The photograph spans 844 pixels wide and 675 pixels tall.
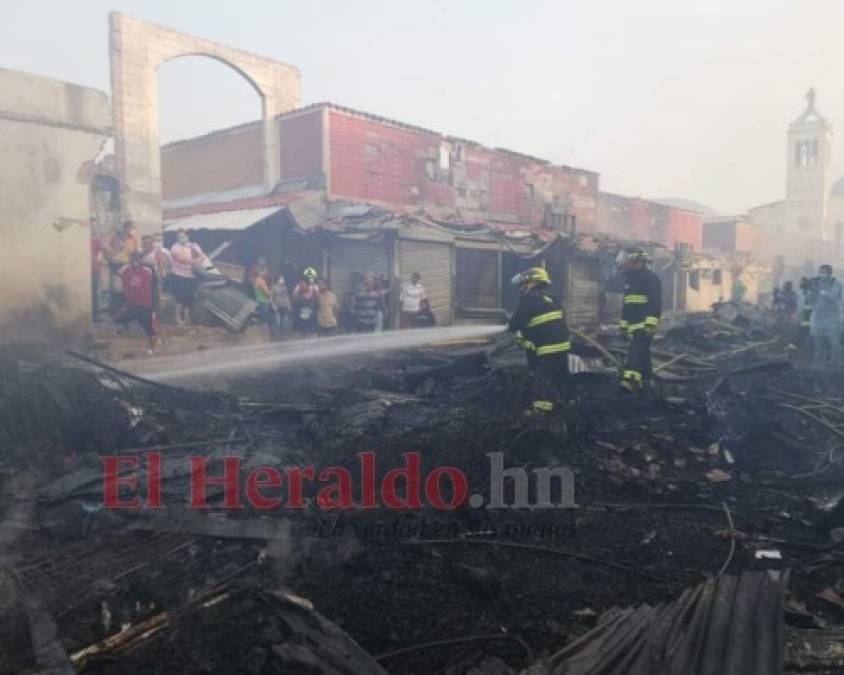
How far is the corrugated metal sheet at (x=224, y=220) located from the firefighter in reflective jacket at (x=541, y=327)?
10.5 m

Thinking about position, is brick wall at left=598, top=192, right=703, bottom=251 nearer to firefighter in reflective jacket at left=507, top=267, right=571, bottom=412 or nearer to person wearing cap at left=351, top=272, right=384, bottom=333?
person wearing cap at left=351, top=272, right=384, bottom=333

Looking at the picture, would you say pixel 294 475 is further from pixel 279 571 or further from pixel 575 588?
pixel 575 588

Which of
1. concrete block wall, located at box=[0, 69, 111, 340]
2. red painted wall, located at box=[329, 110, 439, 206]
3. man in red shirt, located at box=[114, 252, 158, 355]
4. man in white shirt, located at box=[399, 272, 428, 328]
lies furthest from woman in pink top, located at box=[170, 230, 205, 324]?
red painted wall, located at box=[329, 110, 439, 206]

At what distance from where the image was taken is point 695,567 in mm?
4121

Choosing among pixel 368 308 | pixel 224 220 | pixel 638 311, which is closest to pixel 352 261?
pixel 368 308

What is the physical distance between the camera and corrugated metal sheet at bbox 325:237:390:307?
16016 mm

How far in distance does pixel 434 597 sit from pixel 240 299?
1005cm

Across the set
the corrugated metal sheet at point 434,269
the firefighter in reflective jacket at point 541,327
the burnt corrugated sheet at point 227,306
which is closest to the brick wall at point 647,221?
the corrugated metal sheet at point 434,269

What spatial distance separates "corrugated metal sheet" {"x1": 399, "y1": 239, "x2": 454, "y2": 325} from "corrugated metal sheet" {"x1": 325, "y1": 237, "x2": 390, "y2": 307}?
493 mm

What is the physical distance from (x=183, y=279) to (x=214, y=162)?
447 inches

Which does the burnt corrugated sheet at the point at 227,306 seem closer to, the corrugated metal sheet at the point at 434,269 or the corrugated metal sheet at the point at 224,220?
the corrugated metal sheet at the point at 224,220

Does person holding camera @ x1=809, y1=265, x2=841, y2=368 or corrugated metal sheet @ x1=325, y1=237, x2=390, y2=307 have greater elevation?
corrugated metal sheet @ x1=325, y1=237, x2=390, y2=307

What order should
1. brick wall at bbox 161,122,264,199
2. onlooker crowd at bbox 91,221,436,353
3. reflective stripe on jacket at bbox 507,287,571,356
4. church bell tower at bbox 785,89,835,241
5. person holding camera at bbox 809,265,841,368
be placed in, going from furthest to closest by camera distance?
church bell tower at bbox 785,89,835,241 → brick wall at bbox 161,122,264,199 → person holding camera at bbox 809,265,841,368 → onlooker crowd at bbox 91,221,436,353 → reflective stripe on jacket at bbox 507,287,571,356

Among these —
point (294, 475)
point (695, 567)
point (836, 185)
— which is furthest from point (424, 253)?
Result: point (836, 185)
